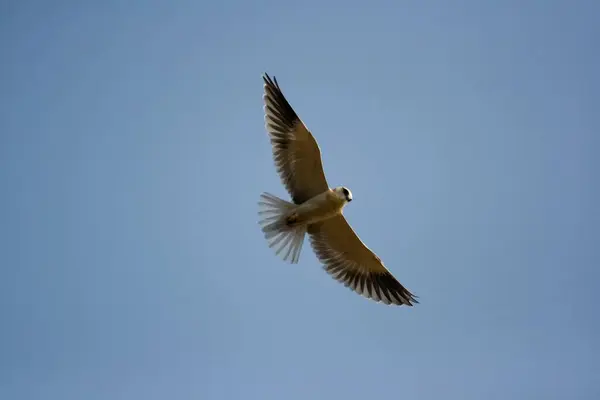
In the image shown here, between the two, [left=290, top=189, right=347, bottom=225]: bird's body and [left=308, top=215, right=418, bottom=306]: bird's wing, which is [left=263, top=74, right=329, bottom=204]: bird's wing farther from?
[left=308, top=215, right=418, bottom=306]: bird's wing

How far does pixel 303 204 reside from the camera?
11.4 metres

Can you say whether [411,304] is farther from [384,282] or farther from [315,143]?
[315,143]

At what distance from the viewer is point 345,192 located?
11305 mm

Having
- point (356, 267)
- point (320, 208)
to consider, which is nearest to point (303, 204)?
point (320, 208)

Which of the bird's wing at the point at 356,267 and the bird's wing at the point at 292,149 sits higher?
the bird's wing at the point at 292,149

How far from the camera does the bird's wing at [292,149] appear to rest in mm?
11406

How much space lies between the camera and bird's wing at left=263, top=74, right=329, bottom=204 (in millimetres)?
11406

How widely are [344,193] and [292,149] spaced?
3.15 feet

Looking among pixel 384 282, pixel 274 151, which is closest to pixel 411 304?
pixel 384 282

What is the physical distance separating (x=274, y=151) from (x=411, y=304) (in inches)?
118

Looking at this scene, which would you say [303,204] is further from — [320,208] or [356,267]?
[356,267]

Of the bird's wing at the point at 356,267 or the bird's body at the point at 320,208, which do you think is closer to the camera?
the bird's body at the point at 320,208

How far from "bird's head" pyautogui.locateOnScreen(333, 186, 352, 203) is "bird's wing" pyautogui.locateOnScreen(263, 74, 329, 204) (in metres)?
0.36

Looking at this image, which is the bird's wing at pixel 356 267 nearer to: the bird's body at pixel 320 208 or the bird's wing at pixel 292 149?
the bird's body at pixel 320 208
